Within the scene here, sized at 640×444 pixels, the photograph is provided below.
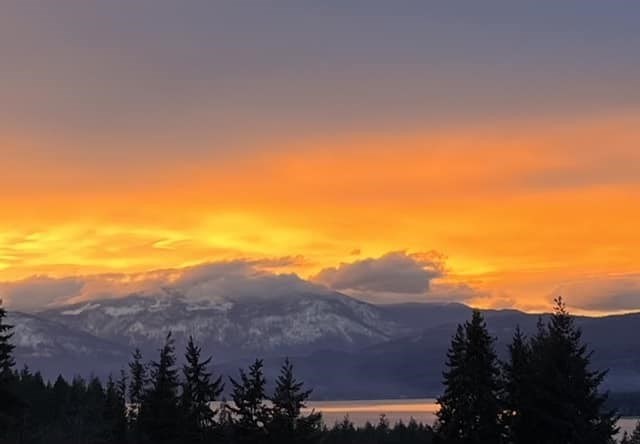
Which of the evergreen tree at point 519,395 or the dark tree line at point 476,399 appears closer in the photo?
the dark tree line at point 476,399

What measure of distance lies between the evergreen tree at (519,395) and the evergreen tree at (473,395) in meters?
0.77

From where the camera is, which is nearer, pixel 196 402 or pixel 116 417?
pixel 196 402

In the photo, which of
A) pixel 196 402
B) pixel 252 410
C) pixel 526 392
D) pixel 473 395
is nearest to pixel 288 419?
pixel 252 410

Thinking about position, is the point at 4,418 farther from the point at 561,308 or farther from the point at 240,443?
the point at 561,308

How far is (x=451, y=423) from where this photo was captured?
65812 millimetres

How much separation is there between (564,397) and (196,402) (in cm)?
3337

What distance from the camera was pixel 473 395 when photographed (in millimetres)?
65562

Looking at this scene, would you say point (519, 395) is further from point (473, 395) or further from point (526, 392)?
point (473, 395)

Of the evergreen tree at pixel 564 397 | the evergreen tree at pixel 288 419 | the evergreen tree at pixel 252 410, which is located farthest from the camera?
the evergreen tree at pixel 252 410

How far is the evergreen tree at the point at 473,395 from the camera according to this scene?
2552 inches

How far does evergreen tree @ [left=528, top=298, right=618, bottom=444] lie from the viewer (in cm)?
6019

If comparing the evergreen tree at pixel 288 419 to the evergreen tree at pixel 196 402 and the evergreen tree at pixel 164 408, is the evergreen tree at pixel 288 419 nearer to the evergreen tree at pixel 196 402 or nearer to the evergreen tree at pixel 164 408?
the evergreen tree at pixel 196 402

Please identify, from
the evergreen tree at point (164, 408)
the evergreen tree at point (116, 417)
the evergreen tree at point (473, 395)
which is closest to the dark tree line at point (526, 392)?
the evergreen tree at point (473, 395)

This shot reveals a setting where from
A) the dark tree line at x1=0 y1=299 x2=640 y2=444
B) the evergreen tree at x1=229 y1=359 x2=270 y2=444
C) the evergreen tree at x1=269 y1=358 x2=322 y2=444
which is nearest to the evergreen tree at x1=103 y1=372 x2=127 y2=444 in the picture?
the dark tree line at x1=0 y1=299 x2=640 y2=444
